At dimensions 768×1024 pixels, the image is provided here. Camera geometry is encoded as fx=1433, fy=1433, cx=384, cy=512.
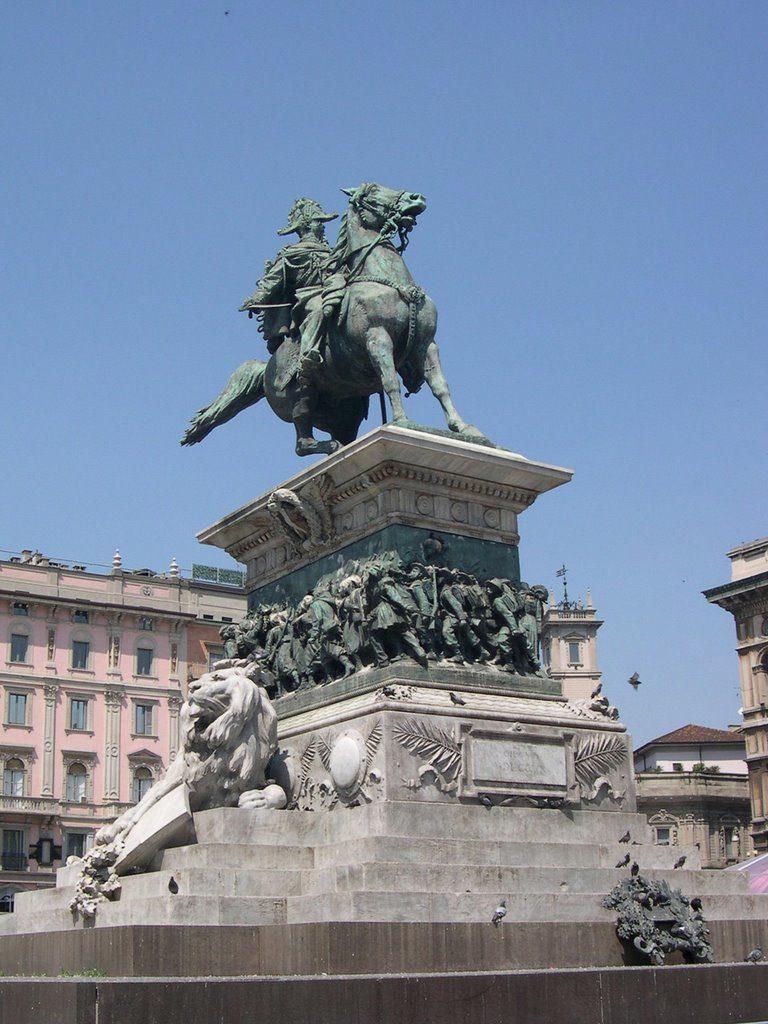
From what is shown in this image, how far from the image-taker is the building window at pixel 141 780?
67.2 meters

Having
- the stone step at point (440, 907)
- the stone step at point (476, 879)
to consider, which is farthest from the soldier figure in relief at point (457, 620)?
the stone step at point (440, 907)

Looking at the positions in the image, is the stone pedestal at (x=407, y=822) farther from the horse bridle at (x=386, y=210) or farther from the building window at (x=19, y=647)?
the building window at (x=19, y=647)

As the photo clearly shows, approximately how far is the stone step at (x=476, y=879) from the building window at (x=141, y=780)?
2164 inches

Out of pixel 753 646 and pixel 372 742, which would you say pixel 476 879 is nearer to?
pixel 372 742

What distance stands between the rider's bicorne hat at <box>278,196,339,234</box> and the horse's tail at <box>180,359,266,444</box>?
1.88 meters

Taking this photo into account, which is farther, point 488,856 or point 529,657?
point 529,657

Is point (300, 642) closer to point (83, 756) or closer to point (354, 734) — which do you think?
point (354, 734)

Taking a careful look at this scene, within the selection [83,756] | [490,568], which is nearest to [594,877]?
[490,568]

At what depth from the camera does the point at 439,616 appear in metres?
15.8

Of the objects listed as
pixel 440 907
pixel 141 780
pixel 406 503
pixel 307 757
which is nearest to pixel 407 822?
pixel 440 907

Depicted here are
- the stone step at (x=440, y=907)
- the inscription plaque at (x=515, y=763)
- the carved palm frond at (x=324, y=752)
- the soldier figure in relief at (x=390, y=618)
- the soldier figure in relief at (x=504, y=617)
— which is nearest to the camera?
the stone step at (x=440, y=907)

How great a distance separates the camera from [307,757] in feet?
51.2

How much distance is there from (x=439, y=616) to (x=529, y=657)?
1.32 metres

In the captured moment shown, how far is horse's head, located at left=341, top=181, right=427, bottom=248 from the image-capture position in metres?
18.1
